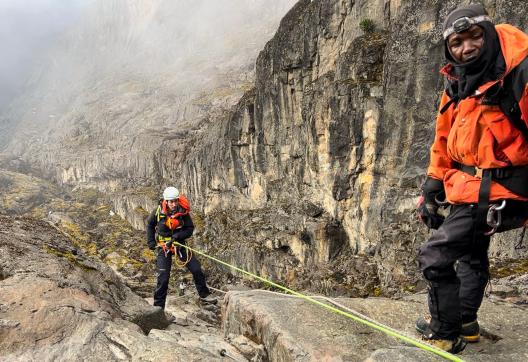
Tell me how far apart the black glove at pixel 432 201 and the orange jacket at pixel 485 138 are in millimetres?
365

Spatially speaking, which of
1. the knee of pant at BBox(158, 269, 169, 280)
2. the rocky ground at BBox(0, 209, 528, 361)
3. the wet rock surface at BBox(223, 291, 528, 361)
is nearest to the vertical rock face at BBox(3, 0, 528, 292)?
the wet rock surface at BBox(223, 291, 528, 361)


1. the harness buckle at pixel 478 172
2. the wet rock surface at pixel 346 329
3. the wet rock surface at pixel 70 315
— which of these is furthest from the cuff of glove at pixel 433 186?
the wet rock surface at pixel 70 315

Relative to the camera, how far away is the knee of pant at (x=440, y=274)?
516 centimetres

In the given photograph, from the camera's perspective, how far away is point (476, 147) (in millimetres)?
4949

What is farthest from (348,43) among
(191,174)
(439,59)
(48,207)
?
(48,207)

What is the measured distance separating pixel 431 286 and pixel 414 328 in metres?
2.01

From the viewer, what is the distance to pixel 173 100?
198125 millimetres

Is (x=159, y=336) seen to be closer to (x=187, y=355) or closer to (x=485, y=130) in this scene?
(x=187, y=355)

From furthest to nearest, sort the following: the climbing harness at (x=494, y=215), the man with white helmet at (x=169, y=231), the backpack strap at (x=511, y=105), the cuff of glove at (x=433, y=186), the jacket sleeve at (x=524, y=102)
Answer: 1. the man with white helmet at (x=169, y=231)
2. the cuff of glove at (x=433, y=186)
3. the climbing harness at (x=494, y=215)
4. the backpack strap at (x=511, y=105)
5. the jacket sleeve at (x=524, y=102)

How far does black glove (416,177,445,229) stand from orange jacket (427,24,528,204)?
365 millimetres

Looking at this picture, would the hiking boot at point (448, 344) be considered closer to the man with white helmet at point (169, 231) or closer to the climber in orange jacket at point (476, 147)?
the climber in orange jacket at point (476, 147)

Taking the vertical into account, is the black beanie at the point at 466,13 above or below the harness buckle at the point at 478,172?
above

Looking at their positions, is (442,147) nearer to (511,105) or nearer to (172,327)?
(511,105)

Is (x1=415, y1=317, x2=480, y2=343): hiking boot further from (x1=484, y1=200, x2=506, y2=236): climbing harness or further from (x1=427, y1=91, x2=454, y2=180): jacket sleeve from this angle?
(x1=427, y1=91, x2=454, y2=180): jacket sleeve
